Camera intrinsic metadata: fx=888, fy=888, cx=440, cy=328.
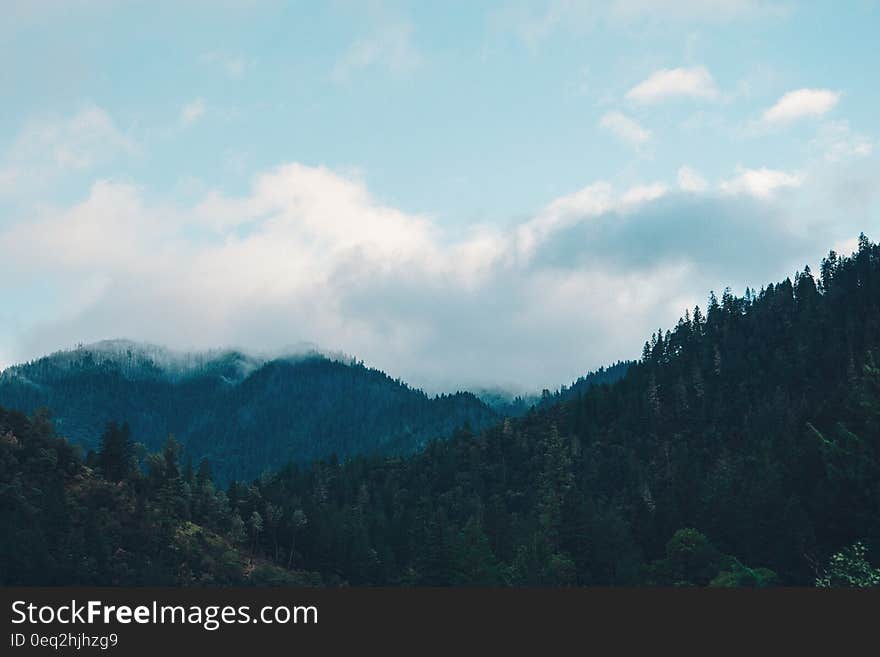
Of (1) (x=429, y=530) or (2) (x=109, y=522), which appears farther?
(1) (x=429, y=530)

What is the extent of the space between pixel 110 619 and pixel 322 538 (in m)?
102

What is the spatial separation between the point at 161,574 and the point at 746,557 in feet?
238

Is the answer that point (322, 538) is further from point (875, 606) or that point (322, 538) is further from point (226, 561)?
point (875, 606)

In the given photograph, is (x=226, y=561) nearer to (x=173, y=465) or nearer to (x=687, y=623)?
(x=173, y=465)

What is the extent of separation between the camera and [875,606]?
4919 centimetres

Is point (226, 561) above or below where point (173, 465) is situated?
below

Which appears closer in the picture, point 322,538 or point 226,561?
point 226,561

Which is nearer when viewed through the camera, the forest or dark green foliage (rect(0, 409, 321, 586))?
the forest

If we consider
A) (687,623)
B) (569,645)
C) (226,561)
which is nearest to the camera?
(569,645)

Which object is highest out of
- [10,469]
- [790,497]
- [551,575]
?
[10,469]

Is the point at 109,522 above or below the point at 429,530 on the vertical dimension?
above

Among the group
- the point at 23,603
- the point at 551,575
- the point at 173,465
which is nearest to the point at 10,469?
the point at 173,465

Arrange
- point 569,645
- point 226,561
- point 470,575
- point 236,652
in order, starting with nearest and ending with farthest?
1. point 236,652
2. point 569,645
3. point 470,575
4. point 226,561

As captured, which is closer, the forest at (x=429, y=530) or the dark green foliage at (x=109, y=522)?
the forest at (x=429, y=530)
